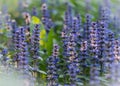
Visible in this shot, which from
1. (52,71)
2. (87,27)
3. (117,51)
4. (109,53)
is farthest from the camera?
(87,27)

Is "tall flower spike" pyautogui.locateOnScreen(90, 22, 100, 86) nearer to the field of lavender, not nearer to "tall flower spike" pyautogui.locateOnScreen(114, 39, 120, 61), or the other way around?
the field of lavender

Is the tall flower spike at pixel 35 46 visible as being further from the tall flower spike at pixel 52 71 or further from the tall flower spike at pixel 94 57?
the tall flower spike at pixel 94 57

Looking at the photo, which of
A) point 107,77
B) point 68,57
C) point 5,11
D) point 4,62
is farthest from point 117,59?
point 5,11

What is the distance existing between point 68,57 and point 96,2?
10.9 feet

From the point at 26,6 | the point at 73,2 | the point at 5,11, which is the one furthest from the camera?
the point at 73,2

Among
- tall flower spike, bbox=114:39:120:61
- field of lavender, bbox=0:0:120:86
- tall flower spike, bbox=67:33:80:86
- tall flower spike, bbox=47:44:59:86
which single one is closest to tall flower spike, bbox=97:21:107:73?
field of lavender, bbox=0:0:120:86

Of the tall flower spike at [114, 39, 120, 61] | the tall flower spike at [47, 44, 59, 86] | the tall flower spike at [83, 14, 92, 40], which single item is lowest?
the tall flower spike at [47, 44, 59, 86]

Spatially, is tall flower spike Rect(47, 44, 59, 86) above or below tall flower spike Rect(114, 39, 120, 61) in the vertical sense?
below

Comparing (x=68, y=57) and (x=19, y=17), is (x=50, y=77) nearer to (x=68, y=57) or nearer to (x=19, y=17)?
(x=68, y=57)

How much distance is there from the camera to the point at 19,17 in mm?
6660

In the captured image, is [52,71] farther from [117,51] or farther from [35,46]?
[117,51]

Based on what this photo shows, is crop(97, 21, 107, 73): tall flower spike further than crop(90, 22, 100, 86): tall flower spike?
Yes

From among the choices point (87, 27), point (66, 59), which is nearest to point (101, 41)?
point (66, 59)

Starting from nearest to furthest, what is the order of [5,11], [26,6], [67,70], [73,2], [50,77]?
[50,77]
[67,70]
[5,11]
[26,6]
[73,2]
